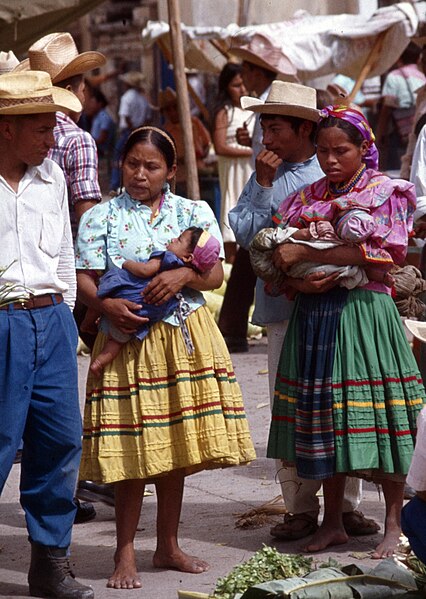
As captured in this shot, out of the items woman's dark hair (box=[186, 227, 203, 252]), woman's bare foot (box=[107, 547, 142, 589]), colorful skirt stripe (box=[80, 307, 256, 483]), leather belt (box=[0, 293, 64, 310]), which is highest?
woman's dark hair (box=[186, 227, 203, 252])

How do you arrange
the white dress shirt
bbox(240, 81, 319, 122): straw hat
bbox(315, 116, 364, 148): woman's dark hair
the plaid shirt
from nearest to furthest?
the white dress shirt < bbox(315, 116, 364, 148): woman's dark hair < bbox(240, 81, 319, 122): straw hat < the plaid shirt

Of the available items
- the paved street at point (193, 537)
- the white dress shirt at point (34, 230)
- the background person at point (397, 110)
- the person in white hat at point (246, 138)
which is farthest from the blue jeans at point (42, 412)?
the background person at point (397, 110)

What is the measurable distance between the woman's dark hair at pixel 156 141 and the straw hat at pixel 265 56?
13.3ft

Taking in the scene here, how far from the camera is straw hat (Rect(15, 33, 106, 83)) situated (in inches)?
247

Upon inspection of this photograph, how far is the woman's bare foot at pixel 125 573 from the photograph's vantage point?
16.8 feet

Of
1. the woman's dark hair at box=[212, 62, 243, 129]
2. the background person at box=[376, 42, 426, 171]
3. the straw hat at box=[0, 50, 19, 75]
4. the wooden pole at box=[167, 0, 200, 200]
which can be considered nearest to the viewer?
the straw hat at box=[0, 50, 19, 75]

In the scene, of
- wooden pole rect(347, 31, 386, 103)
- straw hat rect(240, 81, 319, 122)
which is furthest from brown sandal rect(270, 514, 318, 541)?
wooden pole rect(347, 31, 386, 103)

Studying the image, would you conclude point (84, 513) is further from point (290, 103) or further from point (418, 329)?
point (418, 329)

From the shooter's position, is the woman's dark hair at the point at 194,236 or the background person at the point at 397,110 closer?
the woman's dark hair at the point at 194,236

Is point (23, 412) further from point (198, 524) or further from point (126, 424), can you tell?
point (198, 524)

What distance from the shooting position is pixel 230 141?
13086 millimetres

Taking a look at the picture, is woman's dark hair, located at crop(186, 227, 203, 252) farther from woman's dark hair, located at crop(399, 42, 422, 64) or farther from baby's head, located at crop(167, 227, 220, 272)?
woman's dark hair, located at crop(399, 42, 422, 64)

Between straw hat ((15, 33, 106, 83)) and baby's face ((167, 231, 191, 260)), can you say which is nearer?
baby's face ((167, 231, 191, 260))

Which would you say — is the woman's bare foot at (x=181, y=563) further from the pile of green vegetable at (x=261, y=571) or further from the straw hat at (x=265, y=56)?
the straw hat at (x=265, y=56)
